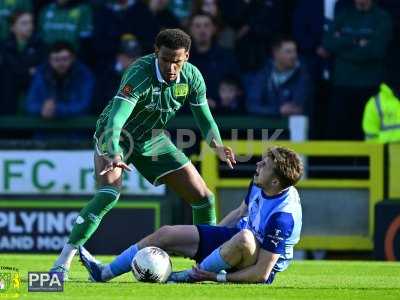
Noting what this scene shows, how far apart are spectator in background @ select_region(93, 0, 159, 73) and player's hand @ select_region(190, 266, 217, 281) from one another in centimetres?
669

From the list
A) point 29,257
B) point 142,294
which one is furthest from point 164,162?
point 29,257

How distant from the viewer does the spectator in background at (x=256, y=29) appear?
50.0 ft

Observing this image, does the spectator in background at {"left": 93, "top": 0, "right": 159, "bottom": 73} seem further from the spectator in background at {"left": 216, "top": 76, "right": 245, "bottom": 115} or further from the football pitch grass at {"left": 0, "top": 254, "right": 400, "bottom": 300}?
the football pitch grass at {"left": 0, "top": 254, "right": 400, "bottom": 300}

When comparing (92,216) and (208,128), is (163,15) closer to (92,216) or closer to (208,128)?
(208,128)

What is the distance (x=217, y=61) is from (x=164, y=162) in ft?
16.4

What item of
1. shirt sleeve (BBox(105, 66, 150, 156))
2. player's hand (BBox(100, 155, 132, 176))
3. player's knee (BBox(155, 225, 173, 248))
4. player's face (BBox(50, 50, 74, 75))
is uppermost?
shirt sleeve (BBox(105, 66, 150, 156))

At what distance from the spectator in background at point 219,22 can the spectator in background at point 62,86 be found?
154 centimetres

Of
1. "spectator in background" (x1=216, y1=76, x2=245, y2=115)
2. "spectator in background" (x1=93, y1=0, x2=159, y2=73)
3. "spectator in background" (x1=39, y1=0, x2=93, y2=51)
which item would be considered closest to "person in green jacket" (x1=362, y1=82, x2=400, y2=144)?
"spectator in background" (x1=216, y1=76, x2=245, y2=115)

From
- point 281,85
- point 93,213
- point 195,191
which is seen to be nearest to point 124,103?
point 93,213

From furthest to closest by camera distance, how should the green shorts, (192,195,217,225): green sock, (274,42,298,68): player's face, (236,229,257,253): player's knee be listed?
→ (274,42,298,68): player's face
(192,195,217,225): green sock
the green shorts
(236,229,257,253): player's knee

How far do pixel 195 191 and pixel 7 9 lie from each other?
6521 mm

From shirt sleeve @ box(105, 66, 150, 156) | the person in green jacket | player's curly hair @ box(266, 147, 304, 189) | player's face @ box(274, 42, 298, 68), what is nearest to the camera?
player's curly hair @ box(266, 147, 304, 189)

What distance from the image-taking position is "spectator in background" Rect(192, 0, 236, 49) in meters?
15.3

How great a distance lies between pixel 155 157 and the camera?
10211 mm
